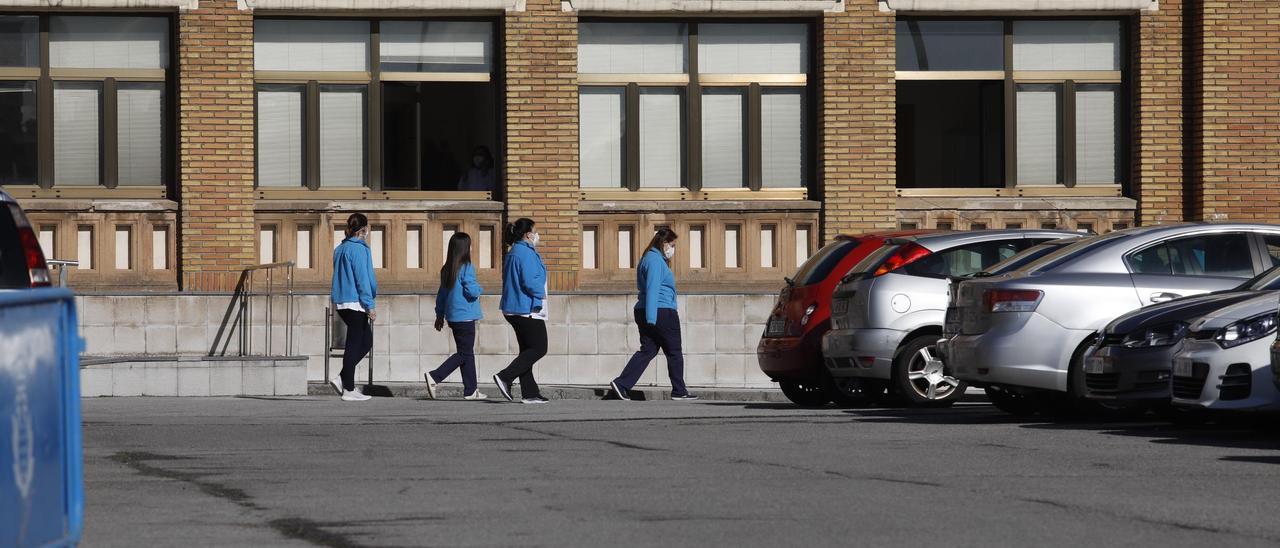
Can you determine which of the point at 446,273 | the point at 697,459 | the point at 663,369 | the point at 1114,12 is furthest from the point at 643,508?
the point at 1114,12

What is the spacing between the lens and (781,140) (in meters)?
23.4

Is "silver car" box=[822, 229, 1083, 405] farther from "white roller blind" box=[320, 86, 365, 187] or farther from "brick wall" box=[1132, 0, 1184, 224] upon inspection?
"white roller blind" box=[320, 86, 365, 187]

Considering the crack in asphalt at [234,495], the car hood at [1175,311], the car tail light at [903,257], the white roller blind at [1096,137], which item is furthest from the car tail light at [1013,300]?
the white roller blind at [1096,137]

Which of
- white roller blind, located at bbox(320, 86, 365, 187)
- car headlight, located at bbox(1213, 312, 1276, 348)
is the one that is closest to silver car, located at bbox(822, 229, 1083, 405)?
car headlight, located at bbox(1213, 312, 1276, 348)

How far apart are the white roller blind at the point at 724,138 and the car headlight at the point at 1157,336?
11219 millimetres

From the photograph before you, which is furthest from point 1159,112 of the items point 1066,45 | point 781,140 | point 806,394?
point 806,394

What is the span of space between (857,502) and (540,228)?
14506 mm

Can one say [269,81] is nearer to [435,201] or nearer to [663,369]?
[435,201]

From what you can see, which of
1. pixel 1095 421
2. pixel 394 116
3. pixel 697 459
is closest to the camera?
pixel 697 459

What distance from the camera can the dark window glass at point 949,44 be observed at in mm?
23281

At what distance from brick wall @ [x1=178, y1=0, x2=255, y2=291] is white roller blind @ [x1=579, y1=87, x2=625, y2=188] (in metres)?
3.75

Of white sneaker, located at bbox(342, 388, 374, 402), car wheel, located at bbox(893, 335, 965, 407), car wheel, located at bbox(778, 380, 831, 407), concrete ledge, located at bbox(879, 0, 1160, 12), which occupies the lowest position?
white sneaker, located at bbox(342, 388, 374, 402)

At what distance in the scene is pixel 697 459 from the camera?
10539 millimetres

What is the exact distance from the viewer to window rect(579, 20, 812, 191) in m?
23.0
